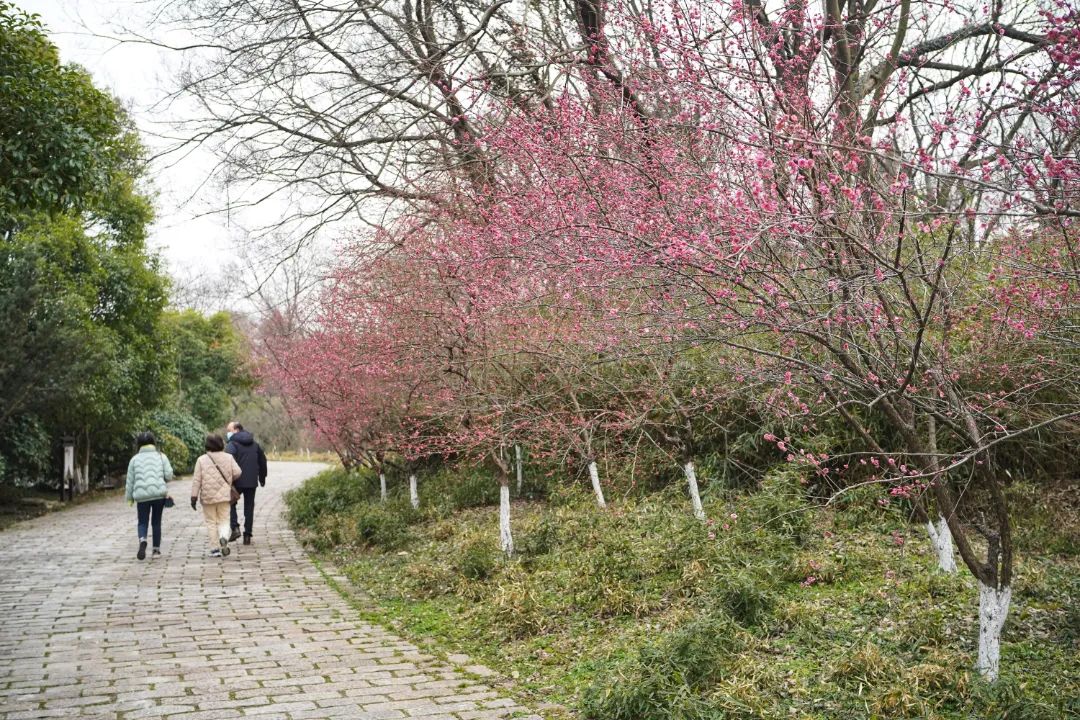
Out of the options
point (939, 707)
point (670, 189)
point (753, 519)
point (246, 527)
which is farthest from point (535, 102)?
point (246, 527)

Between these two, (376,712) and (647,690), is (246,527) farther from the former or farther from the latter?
(647,690)

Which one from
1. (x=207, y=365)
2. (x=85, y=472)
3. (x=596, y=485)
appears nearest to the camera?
(x=596, y=485)

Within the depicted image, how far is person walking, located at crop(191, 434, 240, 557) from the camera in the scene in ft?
38.7

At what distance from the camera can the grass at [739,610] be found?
15.9 ft

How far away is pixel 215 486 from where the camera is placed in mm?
11820

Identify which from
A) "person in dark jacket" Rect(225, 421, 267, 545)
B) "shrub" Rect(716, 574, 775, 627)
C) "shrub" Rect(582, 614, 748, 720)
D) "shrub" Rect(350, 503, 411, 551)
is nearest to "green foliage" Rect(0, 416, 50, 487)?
"person in dark jacket" Rect(225, 421, 267, 545)

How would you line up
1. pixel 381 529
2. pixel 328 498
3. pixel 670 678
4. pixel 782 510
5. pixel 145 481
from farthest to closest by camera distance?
1. pixel 328 498
2. pixel 381 529
3. pixel 145 481
4. pixel 782 510
5. pixel 670 678

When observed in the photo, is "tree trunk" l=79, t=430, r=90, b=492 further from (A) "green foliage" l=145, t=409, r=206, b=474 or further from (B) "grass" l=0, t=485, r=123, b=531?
(A) "green foliage" l=145, t=409, r=206, b=474

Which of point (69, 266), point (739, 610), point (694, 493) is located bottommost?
point (739, 610)

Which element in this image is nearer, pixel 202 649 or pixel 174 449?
pixel 202 649

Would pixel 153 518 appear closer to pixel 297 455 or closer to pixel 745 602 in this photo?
pixel 745 602

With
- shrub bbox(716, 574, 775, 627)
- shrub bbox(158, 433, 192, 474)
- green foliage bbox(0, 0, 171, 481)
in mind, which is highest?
green foliage bbox(0, 0, 171, 481)

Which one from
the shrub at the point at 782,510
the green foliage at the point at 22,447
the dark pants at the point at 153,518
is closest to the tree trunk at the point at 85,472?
the green foliage at the point at 22,447

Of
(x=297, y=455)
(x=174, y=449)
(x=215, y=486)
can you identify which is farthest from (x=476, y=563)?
(x=297, y=455)
